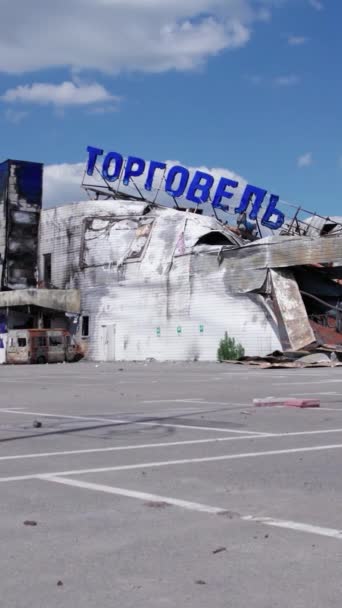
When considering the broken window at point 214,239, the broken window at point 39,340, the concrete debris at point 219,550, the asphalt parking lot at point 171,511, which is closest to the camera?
the asphalt parking lot at point 171,511

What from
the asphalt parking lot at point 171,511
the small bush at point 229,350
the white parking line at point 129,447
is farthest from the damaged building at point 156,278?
the white parking line at point 129,447

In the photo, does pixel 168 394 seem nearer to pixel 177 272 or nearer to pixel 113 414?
pixel 113 414

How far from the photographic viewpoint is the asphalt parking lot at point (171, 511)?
499cm

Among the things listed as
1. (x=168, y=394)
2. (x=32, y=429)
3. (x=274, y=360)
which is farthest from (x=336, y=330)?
(x=32, y=429)

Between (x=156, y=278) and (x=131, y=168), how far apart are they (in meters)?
10.0

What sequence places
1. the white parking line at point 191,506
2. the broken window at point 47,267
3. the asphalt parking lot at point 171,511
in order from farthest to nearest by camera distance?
the broken window at point 47,267 < the white parking line at point 191,506 < the asphalt parking lot at point 171,511

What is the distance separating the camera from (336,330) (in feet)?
141

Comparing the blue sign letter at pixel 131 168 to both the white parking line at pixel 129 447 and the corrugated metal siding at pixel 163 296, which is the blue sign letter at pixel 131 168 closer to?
the corrugated metal siding at pixel 163 296

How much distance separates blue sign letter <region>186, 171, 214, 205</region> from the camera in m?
53.5

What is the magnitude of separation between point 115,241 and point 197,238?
6.51 metres

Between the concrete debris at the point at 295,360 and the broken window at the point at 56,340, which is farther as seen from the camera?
the broken window at the point at 56,340

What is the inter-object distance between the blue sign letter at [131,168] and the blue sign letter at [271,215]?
8714 mm

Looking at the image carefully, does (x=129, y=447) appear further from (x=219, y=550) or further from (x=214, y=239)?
(x=214, y=239)

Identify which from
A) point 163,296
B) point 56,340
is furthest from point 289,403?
point 56,340
